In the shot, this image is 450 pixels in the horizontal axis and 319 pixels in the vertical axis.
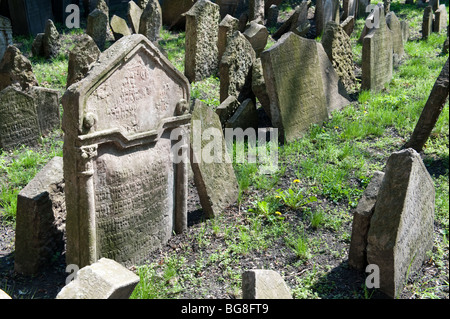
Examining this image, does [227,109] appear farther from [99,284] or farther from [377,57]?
[99,284]

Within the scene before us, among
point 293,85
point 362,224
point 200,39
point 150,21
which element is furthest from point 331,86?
point 150,21

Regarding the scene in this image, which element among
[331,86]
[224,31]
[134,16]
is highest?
[134,16]

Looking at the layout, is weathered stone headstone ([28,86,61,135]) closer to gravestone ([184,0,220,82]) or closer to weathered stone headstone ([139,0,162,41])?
gravestone ([184,0,220,82])

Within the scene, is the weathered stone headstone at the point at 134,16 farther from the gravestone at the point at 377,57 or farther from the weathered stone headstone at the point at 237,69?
the gravestone at the point at 377,57

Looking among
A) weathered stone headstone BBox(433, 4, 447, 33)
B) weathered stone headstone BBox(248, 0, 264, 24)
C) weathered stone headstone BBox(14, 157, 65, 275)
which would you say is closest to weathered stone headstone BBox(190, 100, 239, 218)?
weathered stone headstone BBox(14, 157, 65, 275)

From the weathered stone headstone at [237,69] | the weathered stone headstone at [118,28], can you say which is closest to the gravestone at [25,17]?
the weathered stone headstone at [118,28]

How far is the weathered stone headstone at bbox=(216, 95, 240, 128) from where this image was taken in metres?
7.07

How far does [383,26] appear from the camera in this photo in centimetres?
875

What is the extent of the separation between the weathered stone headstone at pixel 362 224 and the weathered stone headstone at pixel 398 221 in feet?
0.60

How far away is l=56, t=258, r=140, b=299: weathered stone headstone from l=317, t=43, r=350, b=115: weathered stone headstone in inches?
207

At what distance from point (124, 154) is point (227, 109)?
3.04 metres

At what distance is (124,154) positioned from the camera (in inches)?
171

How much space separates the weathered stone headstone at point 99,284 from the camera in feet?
10.6

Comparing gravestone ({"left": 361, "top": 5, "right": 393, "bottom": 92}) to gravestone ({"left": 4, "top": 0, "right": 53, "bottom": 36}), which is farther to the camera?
gravestone ({"left": 4, "top": 0, "right": 53, "bottom": 36})
